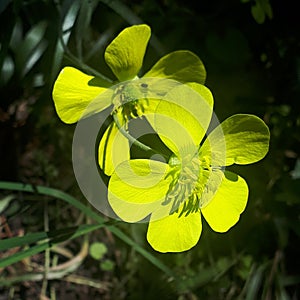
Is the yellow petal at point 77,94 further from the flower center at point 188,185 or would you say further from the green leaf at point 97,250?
the green leaf at point 97,250

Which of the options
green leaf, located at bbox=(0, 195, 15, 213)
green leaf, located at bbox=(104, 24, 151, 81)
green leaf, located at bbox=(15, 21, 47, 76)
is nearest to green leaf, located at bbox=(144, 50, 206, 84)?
green leaf, located at bbox=(104, 24, 151, 81)

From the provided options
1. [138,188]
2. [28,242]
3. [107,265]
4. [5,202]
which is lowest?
[107,265]

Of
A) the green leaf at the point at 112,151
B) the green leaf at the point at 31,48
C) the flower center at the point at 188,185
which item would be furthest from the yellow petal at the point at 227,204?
the green leaf at the point at 31,48

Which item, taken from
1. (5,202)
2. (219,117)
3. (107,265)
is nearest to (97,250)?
(107,265)

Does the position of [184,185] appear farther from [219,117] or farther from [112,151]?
[219,117]

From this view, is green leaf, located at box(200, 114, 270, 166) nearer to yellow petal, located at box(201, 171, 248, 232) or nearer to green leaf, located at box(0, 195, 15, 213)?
yellow petal, located at box(201, 171, 248, 232)

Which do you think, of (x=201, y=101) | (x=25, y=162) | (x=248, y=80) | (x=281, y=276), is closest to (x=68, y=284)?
(x=25, y=162)
